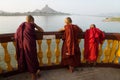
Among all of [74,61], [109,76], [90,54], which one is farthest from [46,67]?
[109,76]

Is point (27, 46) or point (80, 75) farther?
point (80, 75)

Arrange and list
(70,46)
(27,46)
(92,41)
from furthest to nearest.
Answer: (92,41) < (70,46) < (27,46)

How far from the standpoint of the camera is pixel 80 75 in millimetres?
4883

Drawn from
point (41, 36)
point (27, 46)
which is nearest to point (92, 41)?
point (41, 36)

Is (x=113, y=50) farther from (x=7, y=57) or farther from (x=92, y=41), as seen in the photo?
(x=7, y=57)

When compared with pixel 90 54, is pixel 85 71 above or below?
below

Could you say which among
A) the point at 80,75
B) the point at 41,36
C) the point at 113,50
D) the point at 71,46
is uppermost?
the point at 41,36

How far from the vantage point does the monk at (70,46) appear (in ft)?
15.8

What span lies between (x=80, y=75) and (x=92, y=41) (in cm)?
88

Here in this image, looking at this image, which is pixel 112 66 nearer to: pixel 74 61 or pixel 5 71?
pixel 74 61

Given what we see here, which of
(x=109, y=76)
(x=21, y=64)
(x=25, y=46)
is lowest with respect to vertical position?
(x=109, y=76)

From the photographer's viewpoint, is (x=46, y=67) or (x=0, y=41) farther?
(x=46, y=67)

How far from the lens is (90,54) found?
16.9 ft

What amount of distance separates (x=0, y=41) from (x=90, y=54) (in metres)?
2.19
